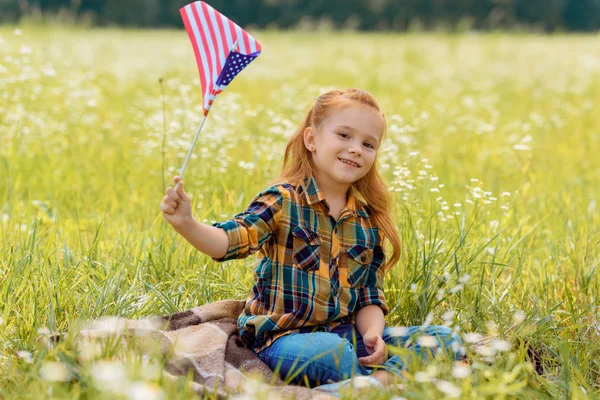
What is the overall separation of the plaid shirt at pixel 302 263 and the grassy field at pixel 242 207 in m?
0.26

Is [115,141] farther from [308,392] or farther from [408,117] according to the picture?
[308,392]

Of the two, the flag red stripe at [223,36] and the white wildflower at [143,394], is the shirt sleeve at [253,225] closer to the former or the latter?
Answer: the flag red stripe at [223,36]

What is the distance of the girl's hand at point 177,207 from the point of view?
2.10 meters

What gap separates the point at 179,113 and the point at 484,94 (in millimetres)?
5010

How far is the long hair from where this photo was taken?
2600 mm

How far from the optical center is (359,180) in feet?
8.98

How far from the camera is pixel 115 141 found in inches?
208

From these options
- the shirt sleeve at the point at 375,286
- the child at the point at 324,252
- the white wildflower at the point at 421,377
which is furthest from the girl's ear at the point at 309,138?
the white wildflower at the point at 421,377

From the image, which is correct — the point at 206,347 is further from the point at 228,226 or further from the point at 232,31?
the point at 232,31

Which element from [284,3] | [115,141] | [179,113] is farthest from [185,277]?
[284,3]

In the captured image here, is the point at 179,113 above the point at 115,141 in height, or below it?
above

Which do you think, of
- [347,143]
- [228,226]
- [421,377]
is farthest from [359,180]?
[421,377]

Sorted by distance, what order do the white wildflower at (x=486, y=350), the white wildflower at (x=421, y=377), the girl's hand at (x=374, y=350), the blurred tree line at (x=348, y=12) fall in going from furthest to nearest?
the blurred tree line at (x=348, y=12) < the girl's hand at (x=374, y=350) < the white wildflower at (x=486, y=350) < the white wildflower at (x=421, y=377)

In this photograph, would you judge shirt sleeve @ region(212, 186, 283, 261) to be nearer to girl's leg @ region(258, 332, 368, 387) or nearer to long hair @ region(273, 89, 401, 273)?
long hair @ region(273, 89, 401, 273)
